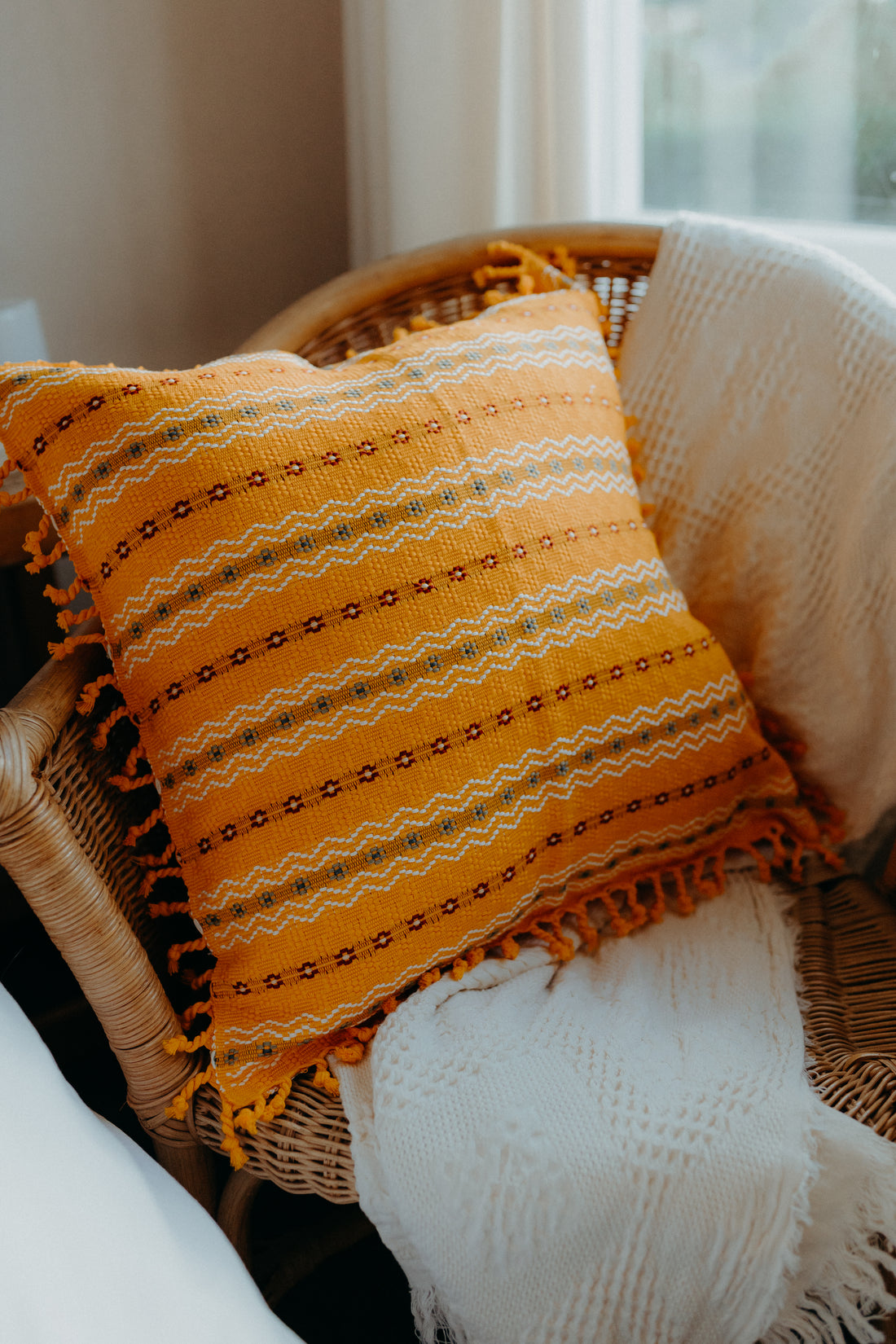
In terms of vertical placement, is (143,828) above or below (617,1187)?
above

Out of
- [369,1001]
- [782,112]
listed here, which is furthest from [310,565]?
[782,112]

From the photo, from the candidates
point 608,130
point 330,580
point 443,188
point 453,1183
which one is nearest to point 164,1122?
point 453,1183

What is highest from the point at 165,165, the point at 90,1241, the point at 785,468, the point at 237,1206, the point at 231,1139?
the point at 165,165

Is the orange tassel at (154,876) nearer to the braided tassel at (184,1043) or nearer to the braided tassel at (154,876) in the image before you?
the braided tassel at (154,876)

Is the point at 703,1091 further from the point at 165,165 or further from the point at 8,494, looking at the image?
the point at 165,165

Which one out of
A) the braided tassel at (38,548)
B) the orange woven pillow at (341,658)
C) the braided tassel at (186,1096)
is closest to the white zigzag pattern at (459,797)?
the orange woven pillow at (341,658)

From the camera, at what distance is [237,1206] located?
736mm

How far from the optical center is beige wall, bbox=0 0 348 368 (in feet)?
3.53

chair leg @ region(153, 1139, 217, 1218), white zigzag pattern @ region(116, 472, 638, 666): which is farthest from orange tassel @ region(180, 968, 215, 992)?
white zigzag pattern @ region(116, 472, 638, 666)

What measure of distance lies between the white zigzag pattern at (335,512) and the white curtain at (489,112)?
1.64 ft

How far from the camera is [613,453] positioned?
0.80 metres

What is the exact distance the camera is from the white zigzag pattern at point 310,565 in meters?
0.64

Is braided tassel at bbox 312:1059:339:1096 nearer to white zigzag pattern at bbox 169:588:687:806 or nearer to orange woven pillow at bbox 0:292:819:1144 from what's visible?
orange woven pillow at bbox 0:292:819:1144

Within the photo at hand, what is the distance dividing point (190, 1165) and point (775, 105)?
3.89ft
